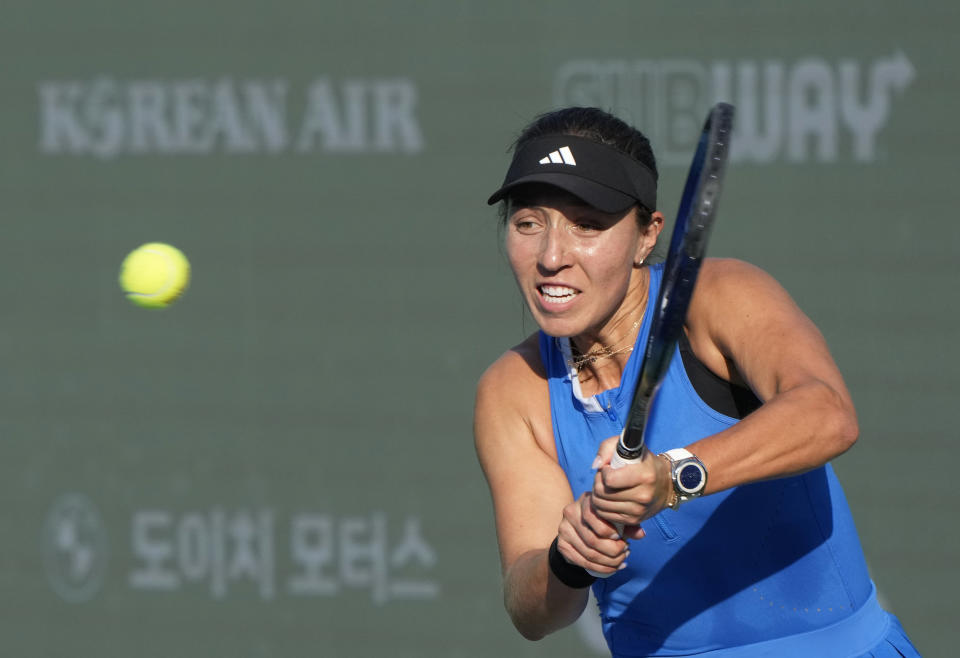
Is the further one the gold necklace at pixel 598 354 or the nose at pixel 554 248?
the gold necklace at pixel 598 354

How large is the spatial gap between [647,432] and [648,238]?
0.41 metres

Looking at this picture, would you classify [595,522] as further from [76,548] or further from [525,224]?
[76,548]

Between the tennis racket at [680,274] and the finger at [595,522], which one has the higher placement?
the tennis racket at [680,274]

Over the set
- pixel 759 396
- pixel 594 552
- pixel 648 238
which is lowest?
pixel 594 552

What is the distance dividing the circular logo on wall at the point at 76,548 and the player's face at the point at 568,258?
3127 mm

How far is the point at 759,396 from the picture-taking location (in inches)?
96.0

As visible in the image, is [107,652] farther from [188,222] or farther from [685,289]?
[685,289]

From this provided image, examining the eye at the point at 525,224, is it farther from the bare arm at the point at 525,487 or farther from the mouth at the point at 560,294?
the bare arm at the point at 525,487

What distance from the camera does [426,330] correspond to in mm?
5004

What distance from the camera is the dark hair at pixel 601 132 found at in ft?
8.74

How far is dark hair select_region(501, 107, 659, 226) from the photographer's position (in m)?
2.66

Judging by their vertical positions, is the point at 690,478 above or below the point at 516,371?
below

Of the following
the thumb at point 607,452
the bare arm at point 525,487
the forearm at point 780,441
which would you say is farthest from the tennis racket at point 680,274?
the bare arm at point 525,487

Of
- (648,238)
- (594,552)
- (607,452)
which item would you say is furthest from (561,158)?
(594,552)
